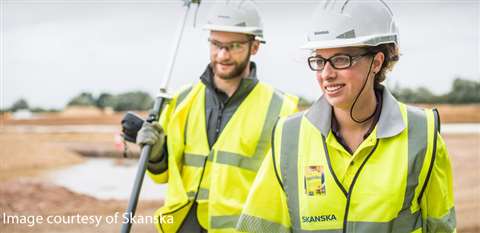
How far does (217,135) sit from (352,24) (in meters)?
1.57

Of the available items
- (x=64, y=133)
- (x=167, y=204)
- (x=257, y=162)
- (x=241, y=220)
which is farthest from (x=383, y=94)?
(x=64, y=133)

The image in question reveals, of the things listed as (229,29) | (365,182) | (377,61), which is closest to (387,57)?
(377,61)

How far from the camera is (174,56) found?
476 centimetres

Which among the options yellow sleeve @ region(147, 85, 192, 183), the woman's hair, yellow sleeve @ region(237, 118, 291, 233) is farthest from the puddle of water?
the woman's hair

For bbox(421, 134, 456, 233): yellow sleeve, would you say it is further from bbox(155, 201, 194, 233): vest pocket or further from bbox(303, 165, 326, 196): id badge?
bbox(155, 201, 194, 233): vest pocket

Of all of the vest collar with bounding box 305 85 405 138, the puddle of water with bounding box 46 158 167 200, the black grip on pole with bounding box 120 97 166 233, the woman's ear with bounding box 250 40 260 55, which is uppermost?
the woman's ear with bounding box 250 40 260 55

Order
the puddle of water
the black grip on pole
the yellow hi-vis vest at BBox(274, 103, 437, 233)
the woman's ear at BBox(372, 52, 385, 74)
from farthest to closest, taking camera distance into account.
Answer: the puddle of water
the black grip on pole
the woman's ear at BBox(372, 52, 385, 74)
the yellow hi-vis vest at BBox(274, 103, 437, 233)

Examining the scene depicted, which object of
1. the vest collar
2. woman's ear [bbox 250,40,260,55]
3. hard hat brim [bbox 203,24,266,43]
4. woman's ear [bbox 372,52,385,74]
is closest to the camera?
the vest collar

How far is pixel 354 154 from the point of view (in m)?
2.65

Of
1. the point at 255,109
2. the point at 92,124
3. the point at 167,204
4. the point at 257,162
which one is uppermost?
the point at 255,109

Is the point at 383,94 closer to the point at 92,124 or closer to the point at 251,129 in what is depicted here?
the point at 251,129

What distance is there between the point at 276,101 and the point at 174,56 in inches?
37.2

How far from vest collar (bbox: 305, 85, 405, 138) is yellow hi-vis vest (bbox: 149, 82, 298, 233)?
1233mm

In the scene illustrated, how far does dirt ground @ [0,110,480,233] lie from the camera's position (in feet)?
27.7
